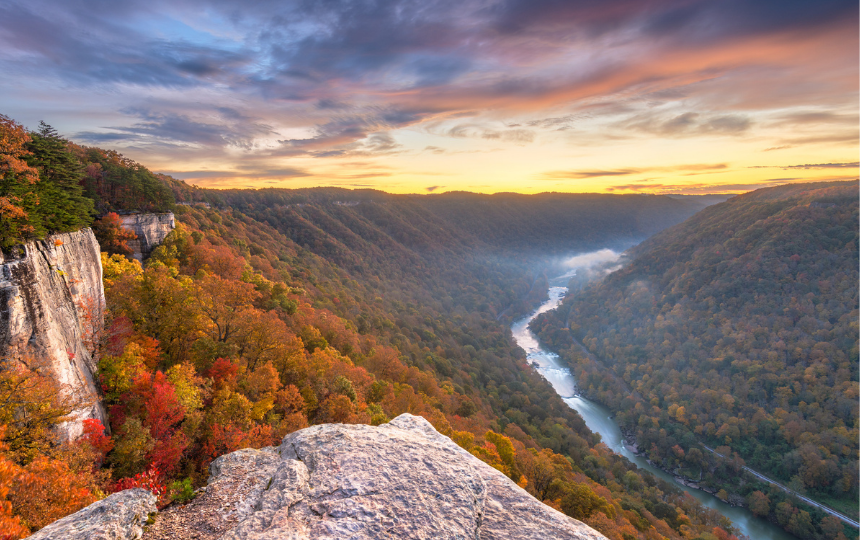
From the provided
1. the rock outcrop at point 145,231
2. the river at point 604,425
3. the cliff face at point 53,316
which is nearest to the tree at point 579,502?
the cliff face at point 53,316

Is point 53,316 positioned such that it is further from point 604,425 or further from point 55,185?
point 604,425

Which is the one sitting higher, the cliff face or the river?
the cliff face

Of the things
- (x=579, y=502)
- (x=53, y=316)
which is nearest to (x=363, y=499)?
(x=53, y=316)

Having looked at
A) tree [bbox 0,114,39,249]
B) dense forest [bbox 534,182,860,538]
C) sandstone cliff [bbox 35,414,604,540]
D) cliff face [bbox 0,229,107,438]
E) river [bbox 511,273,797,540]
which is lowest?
river [bbox 511,273,797,540]

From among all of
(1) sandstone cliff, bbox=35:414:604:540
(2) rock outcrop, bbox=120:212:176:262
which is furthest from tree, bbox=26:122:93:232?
(2) rock outcrop, bbox=120:212:176:262

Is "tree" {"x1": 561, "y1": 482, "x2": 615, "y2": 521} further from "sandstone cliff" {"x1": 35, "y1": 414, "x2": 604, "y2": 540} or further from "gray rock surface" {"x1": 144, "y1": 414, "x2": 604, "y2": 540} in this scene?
"sandstone cliff" {"x1": 35, "y1": 414, "x2": 604, "y2": 540}

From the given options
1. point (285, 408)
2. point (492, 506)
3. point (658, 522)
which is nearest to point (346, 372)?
point (285, 408)
